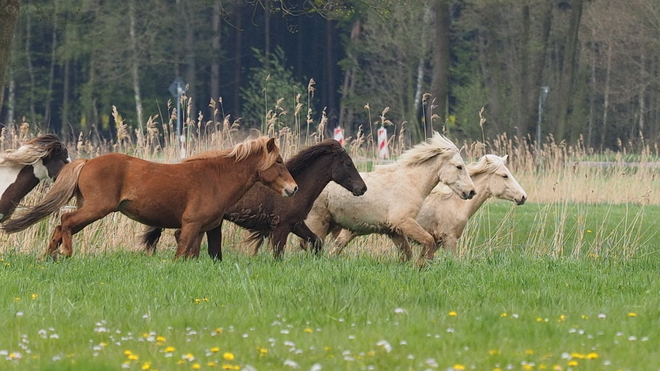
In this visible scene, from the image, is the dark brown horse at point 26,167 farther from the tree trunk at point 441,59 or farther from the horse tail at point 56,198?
the tree trunk at point 441,59

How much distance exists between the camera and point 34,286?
9039 millimetres

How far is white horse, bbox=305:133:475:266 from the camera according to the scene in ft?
43.0

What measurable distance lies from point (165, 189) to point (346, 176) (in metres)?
2.29

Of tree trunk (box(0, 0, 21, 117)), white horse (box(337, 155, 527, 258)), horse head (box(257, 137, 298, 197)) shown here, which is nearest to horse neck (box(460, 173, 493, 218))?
white horse (box(337, 155, 527, 258))

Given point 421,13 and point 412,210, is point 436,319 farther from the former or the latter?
point 421,13

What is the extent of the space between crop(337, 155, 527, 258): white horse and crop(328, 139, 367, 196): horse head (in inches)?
55.2

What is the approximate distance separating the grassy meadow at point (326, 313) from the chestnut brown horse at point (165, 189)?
0.39 metres

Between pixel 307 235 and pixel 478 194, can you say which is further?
pixel 478 194

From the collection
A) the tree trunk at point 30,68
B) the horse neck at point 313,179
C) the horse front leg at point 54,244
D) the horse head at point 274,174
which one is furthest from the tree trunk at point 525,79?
the tree trunk at point 30,68

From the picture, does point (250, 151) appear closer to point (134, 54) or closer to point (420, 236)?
point (420, 236)

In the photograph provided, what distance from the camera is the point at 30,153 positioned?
12.4 meters

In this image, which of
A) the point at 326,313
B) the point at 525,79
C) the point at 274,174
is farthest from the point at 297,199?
the point at 525,79

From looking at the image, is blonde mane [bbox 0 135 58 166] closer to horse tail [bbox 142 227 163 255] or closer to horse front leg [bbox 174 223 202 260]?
horse tail [bbox 142 227 163 255]

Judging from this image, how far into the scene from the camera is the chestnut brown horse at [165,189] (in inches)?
436
